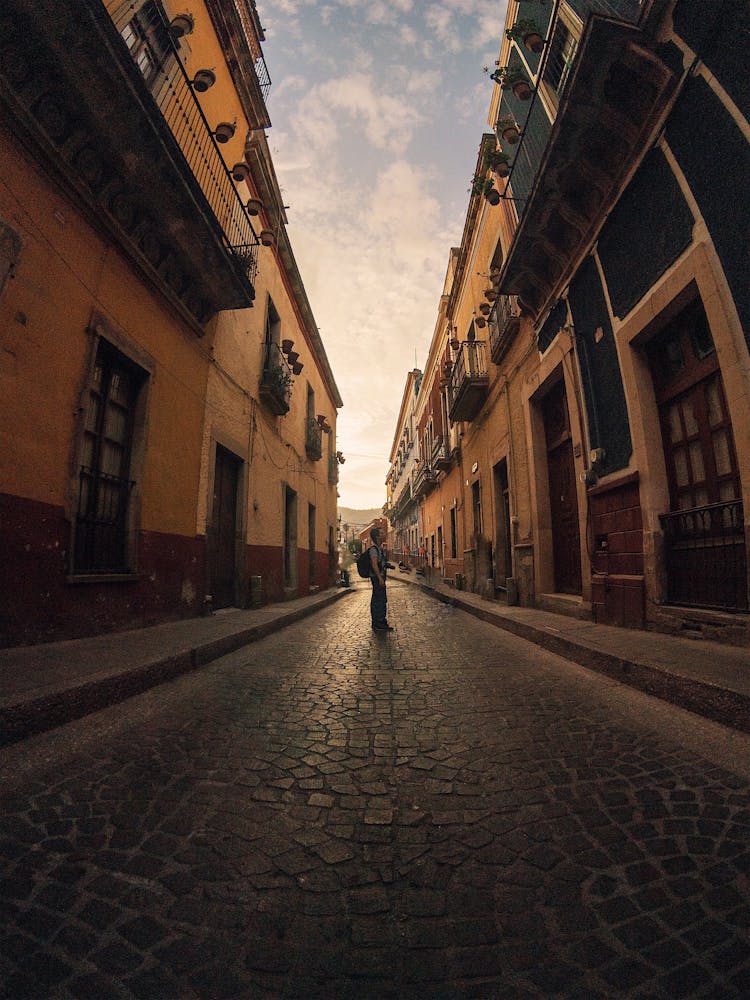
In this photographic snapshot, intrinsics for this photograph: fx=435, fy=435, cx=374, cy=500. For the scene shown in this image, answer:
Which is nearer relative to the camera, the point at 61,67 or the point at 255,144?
the point at 61,67

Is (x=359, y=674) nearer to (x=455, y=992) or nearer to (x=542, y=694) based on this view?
(x=542, y=694)

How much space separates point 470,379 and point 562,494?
4.48 m

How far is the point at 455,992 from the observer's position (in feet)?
3.21

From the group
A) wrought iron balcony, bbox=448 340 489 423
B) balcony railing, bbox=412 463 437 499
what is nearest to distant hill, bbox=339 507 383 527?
balcony railing, bbox=412 463 437 499

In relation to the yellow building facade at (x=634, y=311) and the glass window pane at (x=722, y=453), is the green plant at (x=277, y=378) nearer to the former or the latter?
the yellow building facade at (x=634, y=311)

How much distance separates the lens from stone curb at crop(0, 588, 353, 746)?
229 centimetres

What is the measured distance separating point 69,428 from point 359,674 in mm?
3708

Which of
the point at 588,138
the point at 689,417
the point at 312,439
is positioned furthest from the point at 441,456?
the point at 689,417

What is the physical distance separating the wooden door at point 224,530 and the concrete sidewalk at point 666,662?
206 inches

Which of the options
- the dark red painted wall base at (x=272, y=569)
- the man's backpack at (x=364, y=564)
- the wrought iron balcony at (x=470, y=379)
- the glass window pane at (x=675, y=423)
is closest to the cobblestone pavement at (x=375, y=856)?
the glass window pane at (x=675, y=423)

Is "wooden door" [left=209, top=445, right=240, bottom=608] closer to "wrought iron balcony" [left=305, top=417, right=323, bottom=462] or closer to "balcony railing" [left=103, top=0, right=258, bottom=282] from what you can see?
"balcony railing" [left=103, top=0, right=258, bottom=282]

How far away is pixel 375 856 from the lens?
1465 millimetres

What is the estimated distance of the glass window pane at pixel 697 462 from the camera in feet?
15.3

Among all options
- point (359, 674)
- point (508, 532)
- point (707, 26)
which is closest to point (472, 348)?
point (508, 532)
